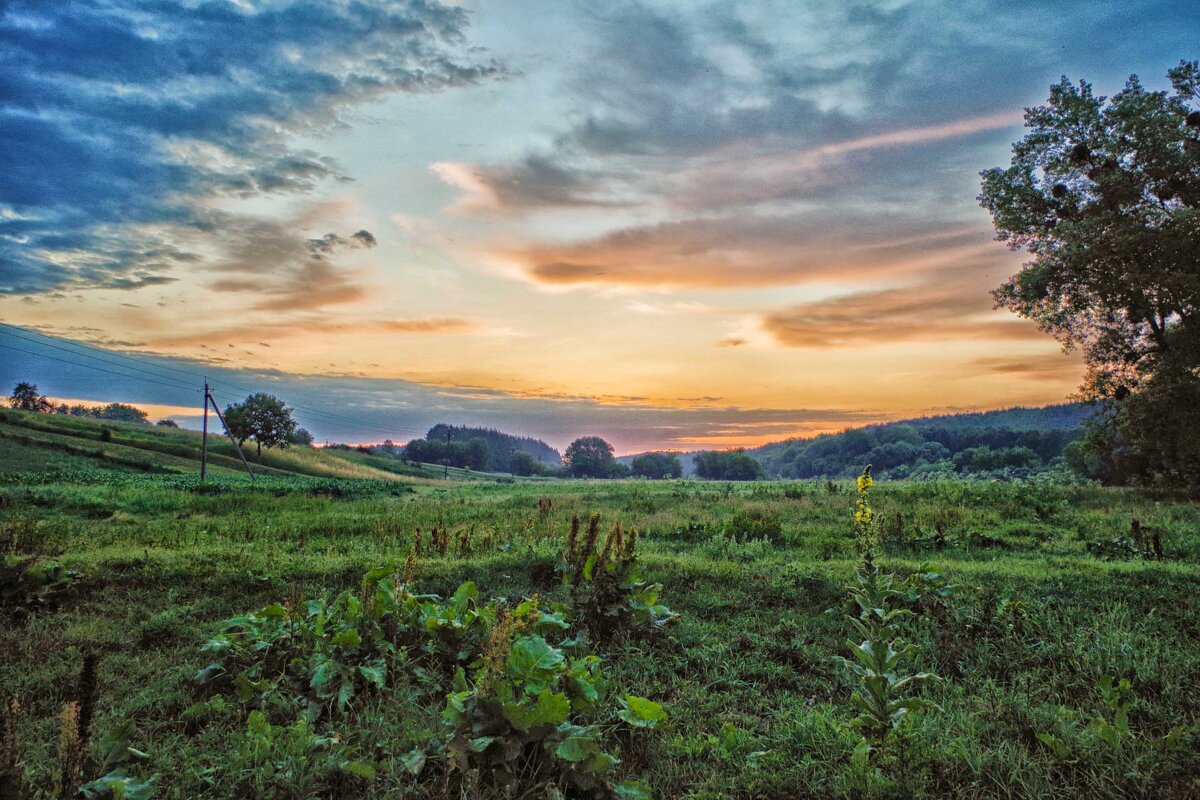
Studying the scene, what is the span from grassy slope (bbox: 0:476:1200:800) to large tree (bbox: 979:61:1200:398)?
12.0m

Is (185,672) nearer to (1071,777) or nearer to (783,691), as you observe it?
(783,691)

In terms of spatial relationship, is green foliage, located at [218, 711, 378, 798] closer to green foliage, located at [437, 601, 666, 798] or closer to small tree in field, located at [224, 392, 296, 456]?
green foliage, located at [437, 601, 666, 798]

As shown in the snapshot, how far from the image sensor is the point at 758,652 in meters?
6.61

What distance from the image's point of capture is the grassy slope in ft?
14.4

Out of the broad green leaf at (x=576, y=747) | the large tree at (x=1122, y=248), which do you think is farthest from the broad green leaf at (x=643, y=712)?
the large tree at (x=1122, y=248)

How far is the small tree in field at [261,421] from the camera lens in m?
74.7

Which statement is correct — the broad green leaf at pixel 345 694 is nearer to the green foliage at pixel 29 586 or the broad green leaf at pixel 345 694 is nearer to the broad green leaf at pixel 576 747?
the broad green leaf at pixel 576 747

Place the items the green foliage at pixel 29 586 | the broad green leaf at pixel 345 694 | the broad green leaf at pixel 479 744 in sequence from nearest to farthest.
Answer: the broad green leaf at pixel 479 744 → the broad green leaf at pixel 345 694 → the green foliage at pixel 29 586

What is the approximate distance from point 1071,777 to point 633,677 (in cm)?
346

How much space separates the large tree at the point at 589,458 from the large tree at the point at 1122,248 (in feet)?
382

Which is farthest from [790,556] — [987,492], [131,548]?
[987,492]

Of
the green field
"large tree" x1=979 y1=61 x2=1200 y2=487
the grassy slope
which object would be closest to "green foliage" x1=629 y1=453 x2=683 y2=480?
"large tree" x1=979 y1=61 x2=1200 y2=487

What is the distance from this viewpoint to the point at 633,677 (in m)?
6.01

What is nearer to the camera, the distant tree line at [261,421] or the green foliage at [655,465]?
the distant tree line at [261,421]
